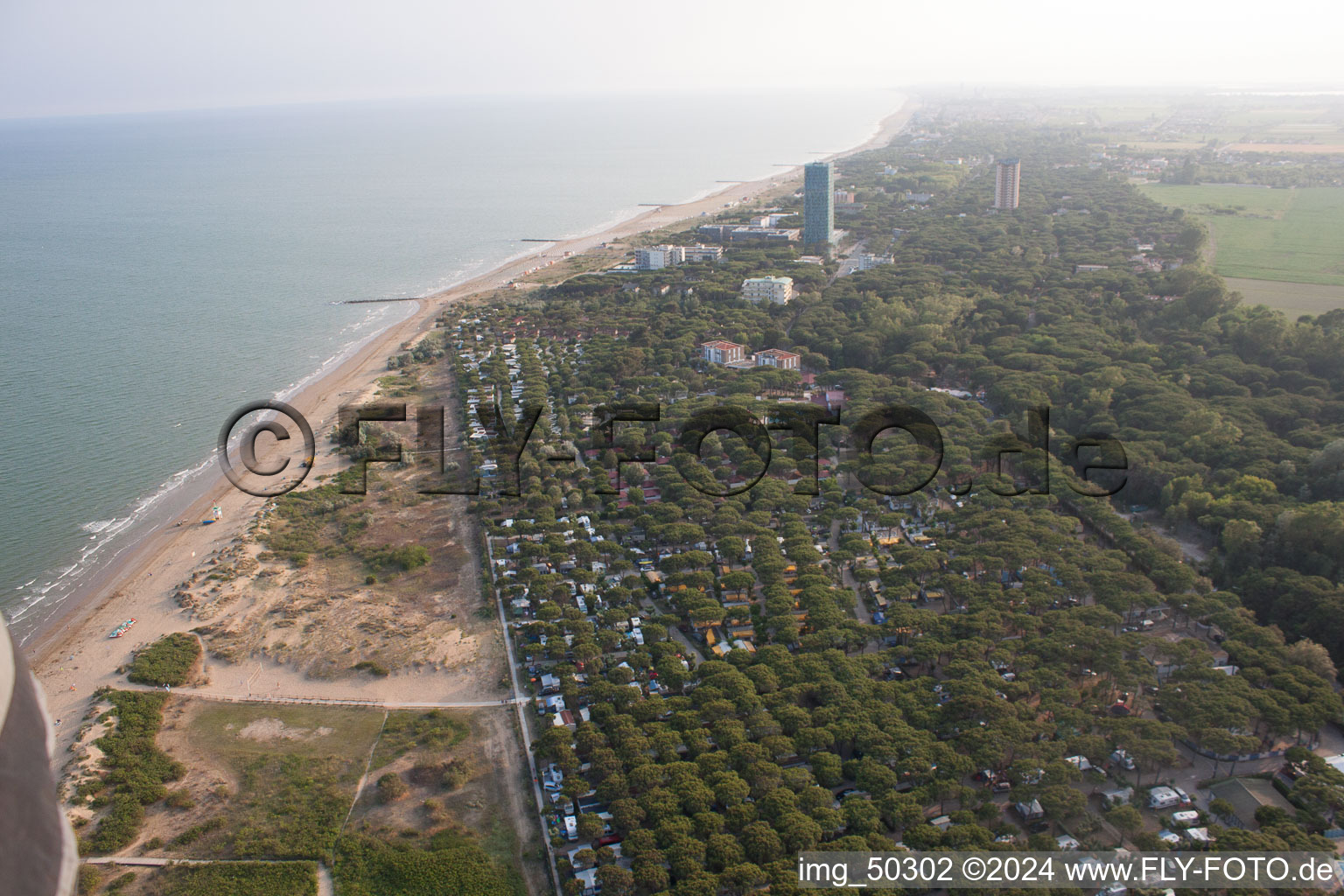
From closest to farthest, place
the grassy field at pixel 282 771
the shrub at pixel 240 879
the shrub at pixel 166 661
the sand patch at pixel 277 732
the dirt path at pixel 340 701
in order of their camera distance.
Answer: the shrub at pixel 240 879 → the grassy field at pixel 282 771 → the sand patch at pixel 277 732 → the dirt path at pixel 340 701 → the shrub at pixel 166 661

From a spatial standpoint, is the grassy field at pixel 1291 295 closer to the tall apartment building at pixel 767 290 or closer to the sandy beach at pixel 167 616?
the tall apartment building at pixel 767 290

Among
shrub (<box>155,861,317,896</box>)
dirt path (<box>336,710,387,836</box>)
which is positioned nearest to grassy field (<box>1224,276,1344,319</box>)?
dirt path (<box>336,710,387,836</box>)

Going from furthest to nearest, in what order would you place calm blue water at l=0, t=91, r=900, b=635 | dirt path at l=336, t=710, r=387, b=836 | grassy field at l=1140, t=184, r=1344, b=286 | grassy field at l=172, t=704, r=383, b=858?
grassy field at l=1140, t=184, r=1344, b=286 < calm blue water at l=0, t=91, r=900, b=635 < dirt path at l=336, t=710, r=387, b=836 < grassy field at l=172, t=704, r=383, b=858

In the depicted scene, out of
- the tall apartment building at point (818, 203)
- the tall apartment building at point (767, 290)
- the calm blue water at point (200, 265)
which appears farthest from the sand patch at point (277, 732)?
the tall apartment building at point (818, 203)

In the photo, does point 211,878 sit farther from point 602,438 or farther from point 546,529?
point 602,438

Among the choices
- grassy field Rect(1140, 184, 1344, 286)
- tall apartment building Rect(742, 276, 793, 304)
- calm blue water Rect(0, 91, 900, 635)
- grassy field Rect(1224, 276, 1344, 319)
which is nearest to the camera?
calm blue water Rect(0, 91, 900, 635)

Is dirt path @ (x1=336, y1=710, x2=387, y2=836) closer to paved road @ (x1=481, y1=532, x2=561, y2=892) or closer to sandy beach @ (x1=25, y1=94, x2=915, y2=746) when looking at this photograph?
sandy beach @ (x1=25, y1=94, x2=915, y2=746)
